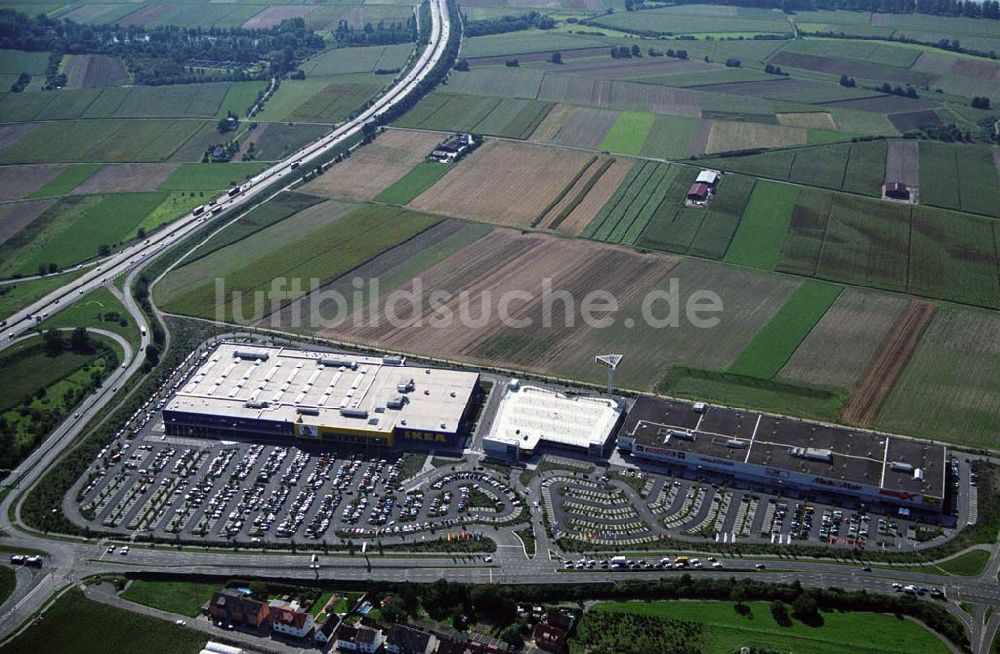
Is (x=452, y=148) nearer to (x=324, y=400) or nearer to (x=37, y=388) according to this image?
(x=324, y=400)

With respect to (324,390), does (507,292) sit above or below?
below

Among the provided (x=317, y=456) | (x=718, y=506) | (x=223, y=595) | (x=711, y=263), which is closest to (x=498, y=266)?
(x=711, y=263)

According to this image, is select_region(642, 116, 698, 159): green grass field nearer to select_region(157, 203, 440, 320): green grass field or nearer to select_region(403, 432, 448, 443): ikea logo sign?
select_region(157, 203, 440, 320): green grass field

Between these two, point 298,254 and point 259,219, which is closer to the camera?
point 298,254

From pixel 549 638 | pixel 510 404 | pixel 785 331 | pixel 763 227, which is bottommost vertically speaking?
pixel 785 331

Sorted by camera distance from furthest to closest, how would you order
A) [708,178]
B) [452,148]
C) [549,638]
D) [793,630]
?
[452,148]
[708,178]
[793,630]
[549,638]

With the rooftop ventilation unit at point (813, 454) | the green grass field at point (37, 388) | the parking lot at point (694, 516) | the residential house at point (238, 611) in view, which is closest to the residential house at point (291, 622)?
the residential house at point (238, 611)

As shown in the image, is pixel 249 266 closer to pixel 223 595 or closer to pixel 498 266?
pixel 498 266

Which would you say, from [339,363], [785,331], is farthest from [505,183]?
[339,363]
